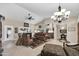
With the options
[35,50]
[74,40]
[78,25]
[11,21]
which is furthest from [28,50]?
[78,25]

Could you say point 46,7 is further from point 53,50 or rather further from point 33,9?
point 53,50

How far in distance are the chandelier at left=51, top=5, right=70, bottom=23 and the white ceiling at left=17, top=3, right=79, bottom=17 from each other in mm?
64

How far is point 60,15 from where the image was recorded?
1.70m

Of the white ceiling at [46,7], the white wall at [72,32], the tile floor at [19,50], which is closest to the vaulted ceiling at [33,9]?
the white ceiling at [46,7]

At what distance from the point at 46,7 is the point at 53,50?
0.76m

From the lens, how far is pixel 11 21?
5.75 ft

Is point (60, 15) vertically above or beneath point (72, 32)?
above

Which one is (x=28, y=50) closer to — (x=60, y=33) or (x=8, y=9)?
(x=60, y=33)

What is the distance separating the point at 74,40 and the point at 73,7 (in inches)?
22.7

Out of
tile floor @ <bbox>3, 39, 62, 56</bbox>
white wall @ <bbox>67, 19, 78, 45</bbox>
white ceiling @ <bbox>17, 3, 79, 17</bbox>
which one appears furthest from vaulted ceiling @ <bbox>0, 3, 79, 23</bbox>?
tile floor @ <bbox>3, 39, 62, 56</bbox>

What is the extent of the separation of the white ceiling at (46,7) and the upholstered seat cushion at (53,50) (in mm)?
556

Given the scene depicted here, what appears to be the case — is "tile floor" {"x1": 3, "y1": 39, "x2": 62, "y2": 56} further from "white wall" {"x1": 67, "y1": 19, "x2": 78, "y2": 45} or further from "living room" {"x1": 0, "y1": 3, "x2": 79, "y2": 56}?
"white wall" {"x1": 67, "y1": 19, "x2": 78, "y2": 45}

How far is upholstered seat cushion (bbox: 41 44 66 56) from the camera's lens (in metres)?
1.77

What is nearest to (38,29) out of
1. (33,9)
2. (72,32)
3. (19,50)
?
(33,9)
